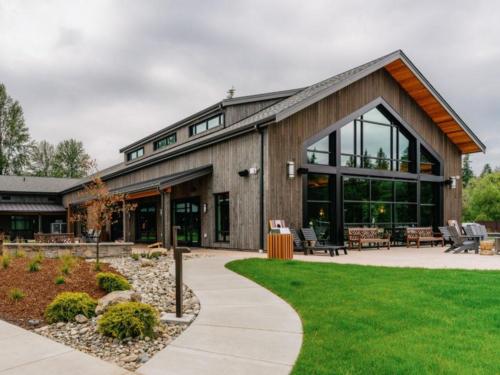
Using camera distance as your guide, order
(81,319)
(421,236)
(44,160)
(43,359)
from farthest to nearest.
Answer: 1. (44,160)
2. (421,236)
3. (81,319)
4. (43,359)

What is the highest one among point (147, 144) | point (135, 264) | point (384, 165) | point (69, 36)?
point (69, 36)

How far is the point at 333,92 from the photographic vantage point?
49.7 feet

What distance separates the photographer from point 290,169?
543 inches

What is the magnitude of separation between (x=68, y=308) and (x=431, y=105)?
17.8 meters

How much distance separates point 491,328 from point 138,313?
12.4ft

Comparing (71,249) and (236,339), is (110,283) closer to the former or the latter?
(236,339)

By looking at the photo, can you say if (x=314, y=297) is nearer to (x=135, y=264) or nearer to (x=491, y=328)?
(x=491, y=328)

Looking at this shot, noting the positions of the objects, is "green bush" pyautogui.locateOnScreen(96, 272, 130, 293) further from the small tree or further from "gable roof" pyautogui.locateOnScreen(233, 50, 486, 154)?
"gable roof" pyautogui.locateOnScreen(233, 50, 486, 154)

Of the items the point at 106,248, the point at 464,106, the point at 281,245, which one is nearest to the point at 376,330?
the point at 281,245

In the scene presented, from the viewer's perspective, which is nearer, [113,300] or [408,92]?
[113,300]

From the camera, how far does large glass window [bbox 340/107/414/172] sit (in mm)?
16281

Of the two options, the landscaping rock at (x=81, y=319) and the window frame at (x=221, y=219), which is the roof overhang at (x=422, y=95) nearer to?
the window frame at (x=221, y=219)

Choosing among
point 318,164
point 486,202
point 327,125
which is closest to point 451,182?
point 327,125

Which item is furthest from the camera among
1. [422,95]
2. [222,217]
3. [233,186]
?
[422,95]
